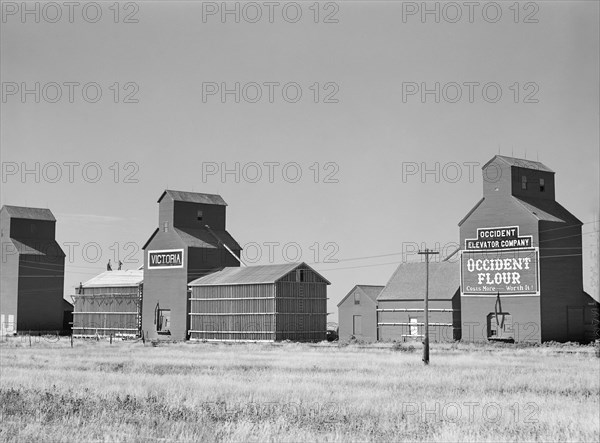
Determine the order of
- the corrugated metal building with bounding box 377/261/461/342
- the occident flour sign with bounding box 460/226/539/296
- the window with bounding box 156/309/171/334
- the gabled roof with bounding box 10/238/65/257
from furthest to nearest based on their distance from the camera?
the gabled roof with bounding box 10/238/65/257 → the window with bounding box 156/309/171/334 → the corrugated metal building with bounding box 377/261/461/342 → the occident flour sign with bounding box 460/226/539/296

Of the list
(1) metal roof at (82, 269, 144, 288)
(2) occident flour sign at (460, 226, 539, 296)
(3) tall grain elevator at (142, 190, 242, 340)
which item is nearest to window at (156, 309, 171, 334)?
(3) tall grain elevator at (142, 190, 242, 340)

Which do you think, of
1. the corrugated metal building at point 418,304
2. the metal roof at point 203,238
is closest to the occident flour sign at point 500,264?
the corrugated metal building at point 418,304

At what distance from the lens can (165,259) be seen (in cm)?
7894

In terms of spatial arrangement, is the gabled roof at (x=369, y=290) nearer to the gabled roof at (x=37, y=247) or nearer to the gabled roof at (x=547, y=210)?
the gabled roof at (x=547, y=210)

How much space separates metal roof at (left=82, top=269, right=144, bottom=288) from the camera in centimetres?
8481

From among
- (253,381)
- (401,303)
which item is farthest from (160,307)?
(253,381)

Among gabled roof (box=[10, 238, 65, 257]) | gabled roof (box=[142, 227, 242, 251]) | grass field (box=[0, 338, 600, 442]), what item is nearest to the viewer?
grass field (box=[0, 338, 600, 442])

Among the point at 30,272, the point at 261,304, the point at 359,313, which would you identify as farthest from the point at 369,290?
the point at 30,272

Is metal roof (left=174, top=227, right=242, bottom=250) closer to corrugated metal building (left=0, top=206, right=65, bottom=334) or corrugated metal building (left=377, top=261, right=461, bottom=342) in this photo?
corrugated metal building (left=377, top=261, right=461, bottom=342)

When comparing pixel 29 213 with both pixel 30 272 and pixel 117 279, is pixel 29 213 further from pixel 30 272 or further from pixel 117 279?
pixel 117 279

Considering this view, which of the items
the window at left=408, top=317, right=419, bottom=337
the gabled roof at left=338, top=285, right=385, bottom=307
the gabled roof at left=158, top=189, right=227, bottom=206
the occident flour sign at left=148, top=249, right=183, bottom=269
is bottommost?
the window at left=408, top=317, right=419, bottom=337

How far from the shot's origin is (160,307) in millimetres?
79312

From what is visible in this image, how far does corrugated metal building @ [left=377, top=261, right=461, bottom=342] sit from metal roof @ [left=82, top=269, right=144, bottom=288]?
87.5 feet

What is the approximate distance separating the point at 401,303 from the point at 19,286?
4612 centimetres
